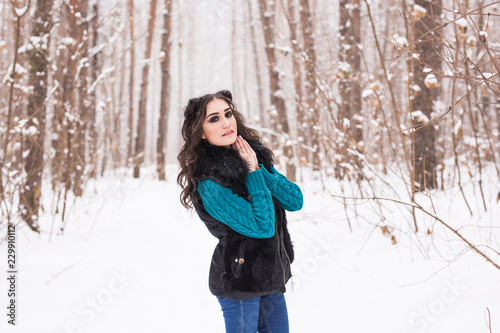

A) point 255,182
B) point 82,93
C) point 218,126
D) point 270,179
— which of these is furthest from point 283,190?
point 82,93

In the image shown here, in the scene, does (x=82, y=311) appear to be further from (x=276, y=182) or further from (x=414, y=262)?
(x=414, y=262)

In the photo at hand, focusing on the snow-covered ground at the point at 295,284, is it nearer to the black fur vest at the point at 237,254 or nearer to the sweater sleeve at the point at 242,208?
the black fur vest at the point at 237,254

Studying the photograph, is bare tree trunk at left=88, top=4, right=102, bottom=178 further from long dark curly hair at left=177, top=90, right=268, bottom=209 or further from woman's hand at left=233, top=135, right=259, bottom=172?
woman's hand at left=233, top=135, right=259, bottom=172

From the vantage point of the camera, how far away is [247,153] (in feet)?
6.20

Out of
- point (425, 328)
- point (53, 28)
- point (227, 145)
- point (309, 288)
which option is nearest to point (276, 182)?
point (227, 145)

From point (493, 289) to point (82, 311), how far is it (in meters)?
3.23

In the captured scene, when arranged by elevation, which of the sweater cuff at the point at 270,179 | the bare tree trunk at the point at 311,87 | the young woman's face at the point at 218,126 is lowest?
the sweater cuff at the point at 270,179

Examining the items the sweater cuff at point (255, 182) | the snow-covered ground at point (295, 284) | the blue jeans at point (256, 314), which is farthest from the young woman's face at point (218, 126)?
the snow-covered ground at point (295, 284)

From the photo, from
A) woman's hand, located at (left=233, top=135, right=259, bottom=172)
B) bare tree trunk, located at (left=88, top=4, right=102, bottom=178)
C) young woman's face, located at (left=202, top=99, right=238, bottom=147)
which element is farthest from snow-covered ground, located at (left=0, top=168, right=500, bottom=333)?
bare tree trunk, located at (left=88, top=4, right=102, bottom=178)

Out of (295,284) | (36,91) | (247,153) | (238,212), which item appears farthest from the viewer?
(36,91)

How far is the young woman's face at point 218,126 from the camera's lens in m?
1.90

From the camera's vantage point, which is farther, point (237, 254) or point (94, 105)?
point (94, 105)

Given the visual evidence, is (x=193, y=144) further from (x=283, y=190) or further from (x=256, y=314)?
(x=256, y=314)

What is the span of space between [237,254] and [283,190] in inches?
15.8
